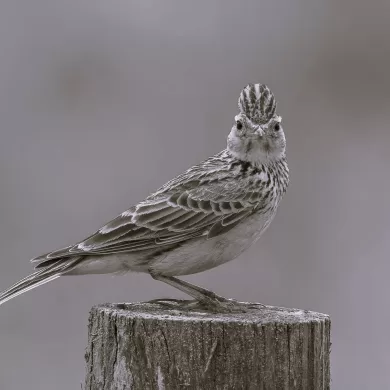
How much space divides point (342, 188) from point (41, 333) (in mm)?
4480

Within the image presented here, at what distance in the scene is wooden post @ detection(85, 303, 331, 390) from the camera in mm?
6480

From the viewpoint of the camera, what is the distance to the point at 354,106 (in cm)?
1513

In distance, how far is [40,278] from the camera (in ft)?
25.2

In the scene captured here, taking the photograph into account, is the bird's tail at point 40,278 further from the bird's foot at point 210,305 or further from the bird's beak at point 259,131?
the bird's beak at point 259,131

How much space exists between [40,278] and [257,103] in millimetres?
2010

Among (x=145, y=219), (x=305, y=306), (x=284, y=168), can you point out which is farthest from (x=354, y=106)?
(x=145, y=219)

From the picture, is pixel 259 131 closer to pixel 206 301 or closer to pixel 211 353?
pixel 206 301

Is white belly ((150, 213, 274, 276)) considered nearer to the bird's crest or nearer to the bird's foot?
the bird's foot

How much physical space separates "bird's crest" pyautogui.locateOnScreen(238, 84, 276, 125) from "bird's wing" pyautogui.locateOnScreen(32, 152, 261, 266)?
494 millimetres

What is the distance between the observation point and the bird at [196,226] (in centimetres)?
768

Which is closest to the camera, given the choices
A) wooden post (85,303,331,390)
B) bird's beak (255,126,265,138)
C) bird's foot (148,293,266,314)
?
wooden post (85,303,331,390)

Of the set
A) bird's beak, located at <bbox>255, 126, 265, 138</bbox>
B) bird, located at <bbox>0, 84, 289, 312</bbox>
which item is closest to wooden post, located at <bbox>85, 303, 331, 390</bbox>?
bird, located at <bbox>0, 84, 289, 312</bbox>

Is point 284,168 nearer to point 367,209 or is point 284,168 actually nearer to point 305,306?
point 305,306

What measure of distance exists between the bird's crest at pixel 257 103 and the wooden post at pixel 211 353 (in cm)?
180
